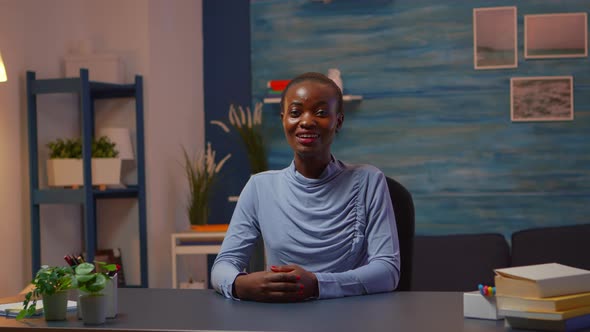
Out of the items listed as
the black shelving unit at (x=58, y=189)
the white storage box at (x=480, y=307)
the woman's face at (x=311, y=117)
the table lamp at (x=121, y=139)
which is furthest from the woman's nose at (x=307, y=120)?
the table lamp at (x=121, y=139)

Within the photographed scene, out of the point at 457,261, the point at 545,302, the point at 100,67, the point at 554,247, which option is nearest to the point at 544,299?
the point at 545,302

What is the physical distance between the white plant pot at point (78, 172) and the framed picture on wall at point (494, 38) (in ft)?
7.43

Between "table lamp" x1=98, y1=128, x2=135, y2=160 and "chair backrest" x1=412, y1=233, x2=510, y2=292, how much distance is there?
165 cm

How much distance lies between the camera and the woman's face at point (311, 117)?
2225mm

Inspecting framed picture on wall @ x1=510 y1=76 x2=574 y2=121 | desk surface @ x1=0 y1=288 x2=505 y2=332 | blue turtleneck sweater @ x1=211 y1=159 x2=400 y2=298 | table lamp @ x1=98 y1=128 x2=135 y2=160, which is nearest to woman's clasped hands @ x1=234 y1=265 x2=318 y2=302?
desk surface @ x1=0 y1=288 x2=505 y2=332

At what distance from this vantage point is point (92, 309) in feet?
5.90

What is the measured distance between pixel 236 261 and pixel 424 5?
10.5 feet

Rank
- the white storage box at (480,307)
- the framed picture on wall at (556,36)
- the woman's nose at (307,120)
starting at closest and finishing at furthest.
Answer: the white storage box at (480,307), the woman's nose at (307,120), the framed picture on wall at (556,36)

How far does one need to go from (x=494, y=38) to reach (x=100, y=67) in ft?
7.71

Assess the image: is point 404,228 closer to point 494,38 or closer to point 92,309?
point 92,309

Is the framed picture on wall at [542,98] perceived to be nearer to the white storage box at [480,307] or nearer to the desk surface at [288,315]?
the desk surface at [288,315]

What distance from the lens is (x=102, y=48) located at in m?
4.82

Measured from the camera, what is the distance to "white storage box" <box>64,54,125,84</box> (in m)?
4.54

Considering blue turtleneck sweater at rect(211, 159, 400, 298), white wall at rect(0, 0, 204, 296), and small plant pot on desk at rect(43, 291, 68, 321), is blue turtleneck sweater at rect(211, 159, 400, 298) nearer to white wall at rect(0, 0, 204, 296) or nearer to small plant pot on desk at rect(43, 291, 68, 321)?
small plant pot on desk at rect(43, 291, 68, 321)
